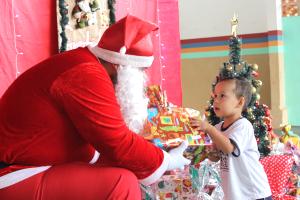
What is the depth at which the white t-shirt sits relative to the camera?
92.2 inches

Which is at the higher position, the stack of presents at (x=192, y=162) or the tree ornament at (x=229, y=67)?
the tree ornament at (x=229, y=67)

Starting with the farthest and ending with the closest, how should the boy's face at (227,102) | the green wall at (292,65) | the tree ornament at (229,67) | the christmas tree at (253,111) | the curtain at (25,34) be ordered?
the green wall at (292,65), the christmas tree at (253,111), the tree ornament at (229,67), the curtain at (25,34), the boy's face at (227,102)

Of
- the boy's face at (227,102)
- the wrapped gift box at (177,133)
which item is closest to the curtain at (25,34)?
the wrapped gift box at (177,133)

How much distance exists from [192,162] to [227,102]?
14.9 inches

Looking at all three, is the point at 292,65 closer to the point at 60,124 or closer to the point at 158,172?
the point at 158,172

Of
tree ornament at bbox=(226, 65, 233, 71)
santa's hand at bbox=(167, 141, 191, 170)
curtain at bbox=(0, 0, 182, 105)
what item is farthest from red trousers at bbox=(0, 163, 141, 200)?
tree ornament at bbox=(226, 65, 233, 71)

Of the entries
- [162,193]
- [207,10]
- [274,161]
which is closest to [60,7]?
[162,193]

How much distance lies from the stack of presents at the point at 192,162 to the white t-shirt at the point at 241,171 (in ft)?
0.59

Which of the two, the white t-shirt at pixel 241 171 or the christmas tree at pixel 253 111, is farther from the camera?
the christmas tree at pixel 253 111

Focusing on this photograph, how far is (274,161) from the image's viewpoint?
3.26 metres

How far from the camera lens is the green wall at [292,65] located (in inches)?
312

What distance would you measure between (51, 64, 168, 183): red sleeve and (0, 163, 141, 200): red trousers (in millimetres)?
70

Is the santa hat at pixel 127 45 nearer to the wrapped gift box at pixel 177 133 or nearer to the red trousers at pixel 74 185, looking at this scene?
the red trousers at pixel 74 185

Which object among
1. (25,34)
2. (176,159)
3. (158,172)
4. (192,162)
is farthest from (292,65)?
(158,172)
